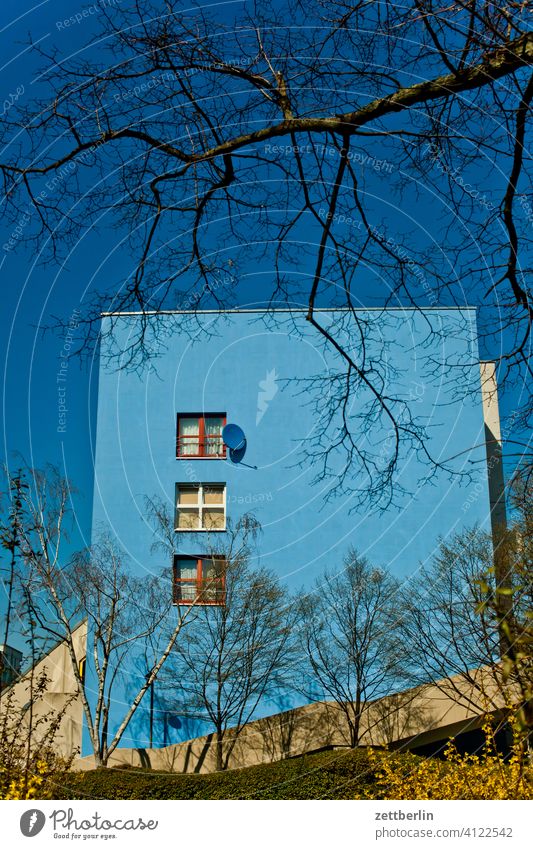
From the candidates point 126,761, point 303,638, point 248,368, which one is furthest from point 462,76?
point 126,761

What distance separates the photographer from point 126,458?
4621mm

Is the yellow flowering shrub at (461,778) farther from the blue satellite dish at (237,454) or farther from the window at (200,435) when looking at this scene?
the window at (200,435)

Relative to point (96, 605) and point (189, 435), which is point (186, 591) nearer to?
point (96, 605)

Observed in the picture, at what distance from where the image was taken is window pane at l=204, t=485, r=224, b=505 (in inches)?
181

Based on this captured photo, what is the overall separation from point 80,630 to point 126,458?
1.02 metres

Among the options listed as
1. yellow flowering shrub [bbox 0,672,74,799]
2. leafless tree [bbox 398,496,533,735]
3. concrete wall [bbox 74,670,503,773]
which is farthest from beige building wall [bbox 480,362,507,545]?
yellow flowering shrub [bbox 0,672,74,799]

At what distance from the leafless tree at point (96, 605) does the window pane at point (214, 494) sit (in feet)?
1.64

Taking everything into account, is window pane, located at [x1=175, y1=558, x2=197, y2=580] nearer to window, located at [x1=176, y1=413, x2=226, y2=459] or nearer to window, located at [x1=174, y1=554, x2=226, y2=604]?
window, located at [x1=174, y1=554, x2=226, y2=604]

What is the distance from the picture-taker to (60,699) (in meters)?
4.71
